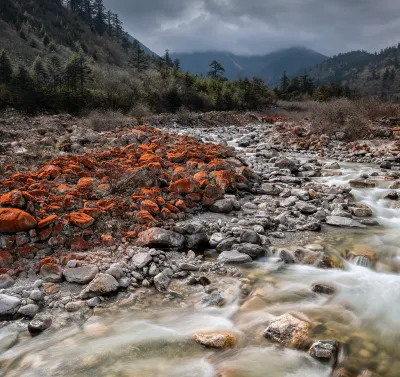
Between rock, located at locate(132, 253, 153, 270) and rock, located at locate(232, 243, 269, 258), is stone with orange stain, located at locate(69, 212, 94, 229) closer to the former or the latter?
rock, located at locate(132, 253, 153, 270)

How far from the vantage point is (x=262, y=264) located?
6.66m

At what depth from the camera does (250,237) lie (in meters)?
7.21

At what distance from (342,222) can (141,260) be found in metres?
5.52

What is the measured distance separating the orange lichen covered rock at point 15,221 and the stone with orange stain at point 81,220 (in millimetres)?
742

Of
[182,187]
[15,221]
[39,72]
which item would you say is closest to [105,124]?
[39,72]

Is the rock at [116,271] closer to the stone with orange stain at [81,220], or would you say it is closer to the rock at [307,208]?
the stone with orange stain at [81,220]

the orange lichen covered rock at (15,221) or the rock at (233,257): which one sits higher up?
the orange lichen covered rock at (15,221)

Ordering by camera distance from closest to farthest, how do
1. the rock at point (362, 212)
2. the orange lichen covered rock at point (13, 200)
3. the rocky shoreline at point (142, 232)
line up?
the rocky shoreline at point (142, 232), the orange lichen covered rock at point (13, 200), the rock at point (362, 212)

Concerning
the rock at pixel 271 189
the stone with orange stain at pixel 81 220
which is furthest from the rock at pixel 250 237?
the rock at pixel 271 189

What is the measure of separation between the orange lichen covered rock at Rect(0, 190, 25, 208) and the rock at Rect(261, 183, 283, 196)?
734 centimetres

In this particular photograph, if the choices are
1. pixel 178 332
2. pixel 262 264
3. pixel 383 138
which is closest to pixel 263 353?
pixel 178 332

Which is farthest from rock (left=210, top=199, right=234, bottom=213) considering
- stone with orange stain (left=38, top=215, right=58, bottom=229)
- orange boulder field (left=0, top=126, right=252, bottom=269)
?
stone with orange stain (left=38, top=215, right=58, bottom=229)

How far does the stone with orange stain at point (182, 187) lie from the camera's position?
30.2 ft

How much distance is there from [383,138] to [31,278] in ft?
65.2
